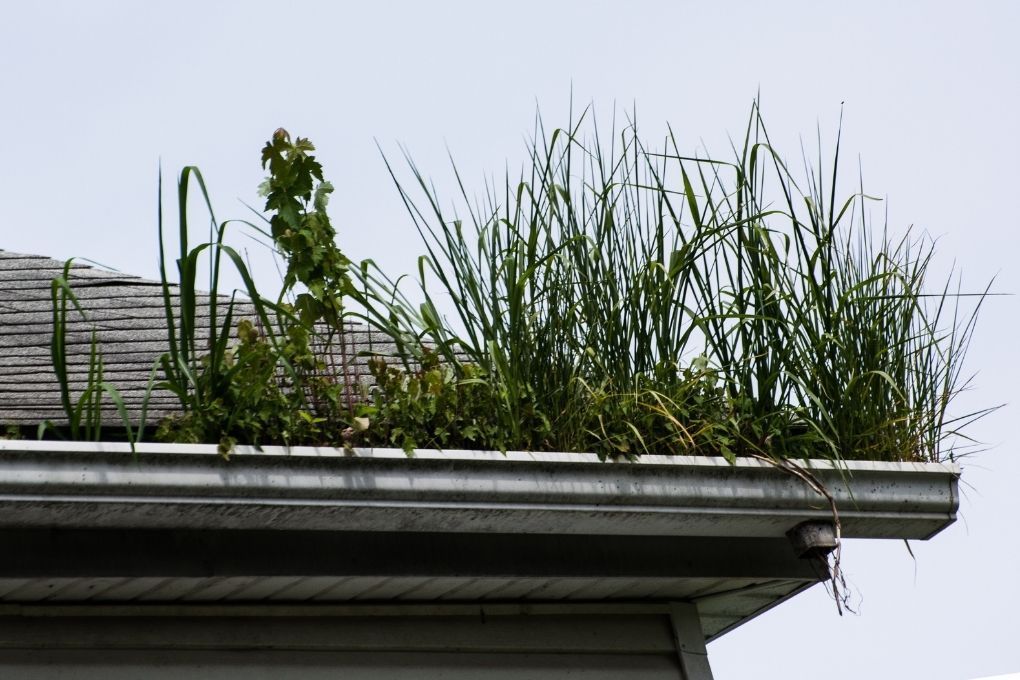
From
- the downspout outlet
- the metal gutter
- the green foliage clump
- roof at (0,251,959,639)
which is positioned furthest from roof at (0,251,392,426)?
the downspout outlet

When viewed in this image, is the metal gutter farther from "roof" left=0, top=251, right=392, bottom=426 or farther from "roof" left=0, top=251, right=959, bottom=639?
"roof" left=0, top=251, right=392, bottom=426

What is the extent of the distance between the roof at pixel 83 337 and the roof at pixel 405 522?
1.31 feet

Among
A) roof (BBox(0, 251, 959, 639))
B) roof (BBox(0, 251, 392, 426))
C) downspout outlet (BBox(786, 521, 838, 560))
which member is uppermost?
roof (BBox(0, 251, 392, 426))

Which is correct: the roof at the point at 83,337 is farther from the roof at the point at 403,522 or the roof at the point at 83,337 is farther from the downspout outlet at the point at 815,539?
the downspout outlet at the point at 815,539

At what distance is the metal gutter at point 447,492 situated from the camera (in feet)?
7.47

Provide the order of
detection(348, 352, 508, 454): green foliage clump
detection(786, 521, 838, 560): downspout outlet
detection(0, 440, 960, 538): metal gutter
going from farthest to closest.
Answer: detection(786, 521, 838, 560): downspout outlet < detection(348, 352, 508, 454): green foliage clump < detection(0, 440, 960, 538): metal gutter

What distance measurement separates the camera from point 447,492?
96.9 inches

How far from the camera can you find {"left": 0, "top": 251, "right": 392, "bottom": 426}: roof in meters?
2.98

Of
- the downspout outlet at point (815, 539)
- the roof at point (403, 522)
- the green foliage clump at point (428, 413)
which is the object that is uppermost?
the green foliage clump at point (428, 413)

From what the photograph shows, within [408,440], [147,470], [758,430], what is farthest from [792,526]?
[147,470]

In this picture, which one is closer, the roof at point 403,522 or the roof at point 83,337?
the roof at point 403,522

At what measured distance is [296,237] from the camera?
268 centimetres

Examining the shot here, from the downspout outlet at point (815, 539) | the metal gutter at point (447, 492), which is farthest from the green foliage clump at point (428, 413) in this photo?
the downspout outlet at point (815, 539)

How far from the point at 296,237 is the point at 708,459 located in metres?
0.99
